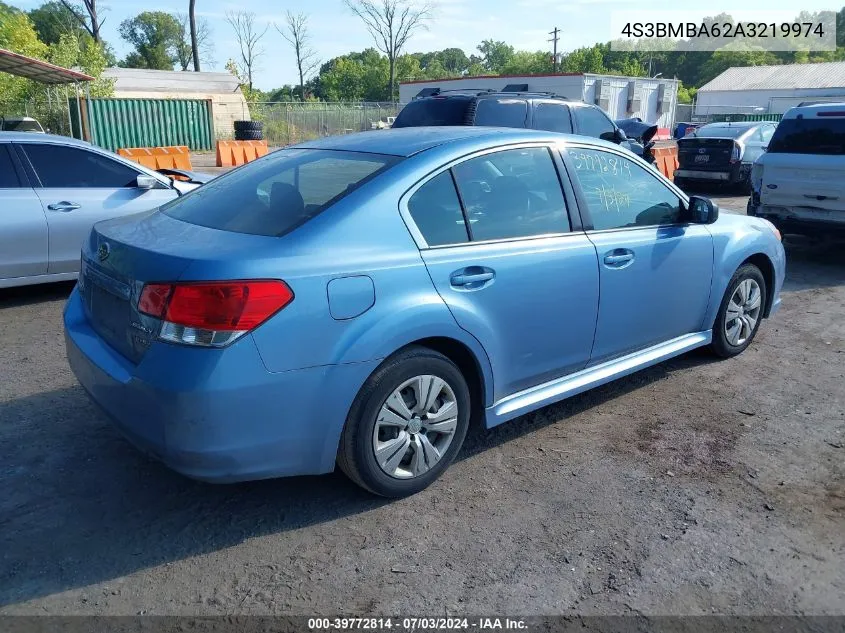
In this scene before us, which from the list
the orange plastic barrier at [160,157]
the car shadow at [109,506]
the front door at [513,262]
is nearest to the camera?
the car shadow at [109,506]

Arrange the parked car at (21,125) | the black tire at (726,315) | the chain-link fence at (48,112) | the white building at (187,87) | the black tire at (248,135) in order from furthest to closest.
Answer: the white building at (187,87) < the chain-link fence at (48,112) < the black tire at (248,135) < the parked car at (21,125) < the black tire at (726,315)

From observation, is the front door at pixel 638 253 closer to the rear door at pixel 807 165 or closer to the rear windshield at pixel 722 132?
the rear door at pixel 807 165

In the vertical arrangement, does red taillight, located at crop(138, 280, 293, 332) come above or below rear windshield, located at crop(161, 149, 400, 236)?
below

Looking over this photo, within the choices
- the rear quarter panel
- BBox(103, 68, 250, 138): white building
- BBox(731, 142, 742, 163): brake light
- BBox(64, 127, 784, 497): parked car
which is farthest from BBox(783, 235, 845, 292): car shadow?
BBox(103, 68, 250, 138): white building

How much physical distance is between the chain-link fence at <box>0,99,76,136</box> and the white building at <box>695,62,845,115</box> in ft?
165

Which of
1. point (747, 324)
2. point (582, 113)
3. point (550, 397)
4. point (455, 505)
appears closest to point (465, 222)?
point (550, 397)

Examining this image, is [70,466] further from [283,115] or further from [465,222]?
[283,115]

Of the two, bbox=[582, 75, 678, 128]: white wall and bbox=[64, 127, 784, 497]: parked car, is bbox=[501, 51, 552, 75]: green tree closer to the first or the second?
bbox=[582, 75, 678, 128]: white wall

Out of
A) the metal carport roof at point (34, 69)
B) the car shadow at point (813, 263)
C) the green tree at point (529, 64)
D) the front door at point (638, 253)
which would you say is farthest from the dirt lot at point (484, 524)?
the green tree at point (529, 64)

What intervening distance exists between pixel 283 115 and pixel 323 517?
34637mm

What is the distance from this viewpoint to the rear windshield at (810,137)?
858cm

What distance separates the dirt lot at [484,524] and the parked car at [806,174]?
4.85 m

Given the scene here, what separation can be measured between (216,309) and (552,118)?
7952 millimetres

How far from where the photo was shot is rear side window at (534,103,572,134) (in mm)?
9648
